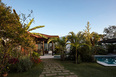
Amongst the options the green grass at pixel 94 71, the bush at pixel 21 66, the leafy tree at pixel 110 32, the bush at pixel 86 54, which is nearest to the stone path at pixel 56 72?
the green grass at pixel 94 71

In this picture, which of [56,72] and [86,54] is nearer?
[56,72]

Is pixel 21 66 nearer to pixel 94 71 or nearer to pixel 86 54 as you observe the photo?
pixel 94 71

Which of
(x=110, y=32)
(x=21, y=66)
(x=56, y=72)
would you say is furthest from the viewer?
(x=110, y=32)

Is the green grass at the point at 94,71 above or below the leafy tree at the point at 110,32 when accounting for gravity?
below

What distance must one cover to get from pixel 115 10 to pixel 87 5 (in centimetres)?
435

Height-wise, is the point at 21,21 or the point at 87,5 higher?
the point at 87,5

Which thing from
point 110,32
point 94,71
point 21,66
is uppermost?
point 110,32

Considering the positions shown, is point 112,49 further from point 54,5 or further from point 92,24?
point 54,5

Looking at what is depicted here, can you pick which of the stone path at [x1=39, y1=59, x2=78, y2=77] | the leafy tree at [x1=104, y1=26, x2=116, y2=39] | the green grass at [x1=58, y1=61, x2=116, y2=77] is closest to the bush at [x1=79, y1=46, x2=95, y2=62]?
the green grass at [x1=58, y1=61, x2=116, y2=77]

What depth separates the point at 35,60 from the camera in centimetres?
632

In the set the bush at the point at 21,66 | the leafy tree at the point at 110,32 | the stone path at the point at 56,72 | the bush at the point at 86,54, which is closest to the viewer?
the stone path at the point at 56,72

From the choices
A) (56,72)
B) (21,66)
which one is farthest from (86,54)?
(21,66)

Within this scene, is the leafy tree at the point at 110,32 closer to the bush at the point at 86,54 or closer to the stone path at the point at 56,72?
the bush at the point at 86,54

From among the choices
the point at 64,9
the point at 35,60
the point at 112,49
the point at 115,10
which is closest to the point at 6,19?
the point at 35,60
